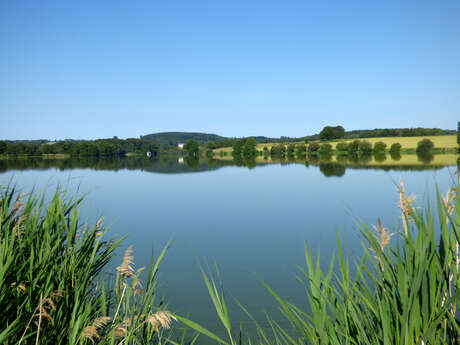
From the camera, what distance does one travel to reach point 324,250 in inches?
375

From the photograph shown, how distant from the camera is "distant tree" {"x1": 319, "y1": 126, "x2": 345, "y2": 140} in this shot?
94250 mm

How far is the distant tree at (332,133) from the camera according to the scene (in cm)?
9425

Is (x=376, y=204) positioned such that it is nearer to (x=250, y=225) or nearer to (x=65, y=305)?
(x=250, y=225)

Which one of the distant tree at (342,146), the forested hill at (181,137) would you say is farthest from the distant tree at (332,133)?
the forested hill at (181,137)

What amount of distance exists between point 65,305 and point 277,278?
5838 mm

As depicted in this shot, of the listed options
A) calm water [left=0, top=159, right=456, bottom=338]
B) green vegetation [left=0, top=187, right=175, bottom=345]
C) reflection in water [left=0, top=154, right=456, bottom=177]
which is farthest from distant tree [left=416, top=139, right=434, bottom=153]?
green vegetation [left=0, top=187, right=175, bottom=345]

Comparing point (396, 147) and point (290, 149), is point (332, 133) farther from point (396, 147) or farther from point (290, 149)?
point (396, 147)

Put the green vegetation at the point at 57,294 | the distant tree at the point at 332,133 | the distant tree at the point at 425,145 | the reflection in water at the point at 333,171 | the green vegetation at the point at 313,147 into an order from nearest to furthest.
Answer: the green vegetation at the point at 57,294
the reflection in water at the point at 333,171
the distant tree at the point at 425,145
the green vegetation at the point at 313,147
the distant tree at the point at 332,133

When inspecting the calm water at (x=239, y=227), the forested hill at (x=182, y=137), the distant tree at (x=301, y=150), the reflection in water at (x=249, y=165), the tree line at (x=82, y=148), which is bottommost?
the calm water at (x=239, y=227)

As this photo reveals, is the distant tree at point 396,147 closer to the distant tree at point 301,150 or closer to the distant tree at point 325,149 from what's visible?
the distant tree at point 325,149

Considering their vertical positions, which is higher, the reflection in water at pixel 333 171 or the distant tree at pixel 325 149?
the distant tree at pixel 325 149

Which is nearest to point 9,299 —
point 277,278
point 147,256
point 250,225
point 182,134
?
point 277,278

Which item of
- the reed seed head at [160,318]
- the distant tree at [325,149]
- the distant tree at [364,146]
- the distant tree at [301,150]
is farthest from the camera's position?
the distant tree at [301,150]

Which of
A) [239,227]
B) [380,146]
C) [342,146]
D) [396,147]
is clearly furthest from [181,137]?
[239,227]
